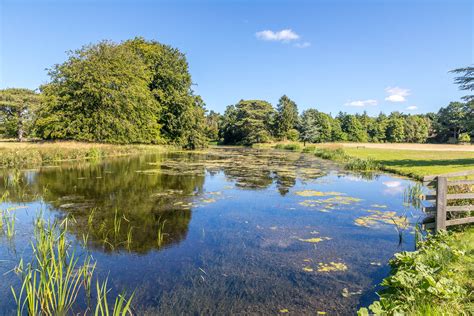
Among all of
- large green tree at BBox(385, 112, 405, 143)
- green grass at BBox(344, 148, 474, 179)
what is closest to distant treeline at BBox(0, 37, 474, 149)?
green grass at BBox(344, 148, 474, 179)

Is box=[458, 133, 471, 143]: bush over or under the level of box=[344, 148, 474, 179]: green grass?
over

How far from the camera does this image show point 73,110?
112 ft

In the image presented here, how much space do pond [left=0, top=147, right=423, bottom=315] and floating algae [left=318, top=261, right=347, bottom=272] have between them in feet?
0.07

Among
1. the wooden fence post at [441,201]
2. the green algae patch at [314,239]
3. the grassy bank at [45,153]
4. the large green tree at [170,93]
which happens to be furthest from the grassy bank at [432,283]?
the large green tree at [170,93]

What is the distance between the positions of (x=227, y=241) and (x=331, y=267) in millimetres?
2634

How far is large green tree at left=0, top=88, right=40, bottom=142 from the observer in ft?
A: 148

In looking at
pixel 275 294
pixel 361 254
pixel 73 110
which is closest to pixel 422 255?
pixel 361 254

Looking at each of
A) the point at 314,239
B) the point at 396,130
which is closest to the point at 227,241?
the point at 314,239

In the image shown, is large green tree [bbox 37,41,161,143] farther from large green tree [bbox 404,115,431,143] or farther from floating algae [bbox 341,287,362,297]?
large green tree [bbox 404,115,431,143]

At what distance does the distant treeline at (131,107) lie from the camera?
3341 cm

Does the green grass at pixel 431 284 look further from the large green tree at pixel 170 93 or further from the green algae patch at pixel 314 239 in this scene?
the large green tree at pixel 170 93

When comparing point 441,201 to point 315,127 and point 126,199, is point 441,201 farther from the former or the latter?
point 315,127

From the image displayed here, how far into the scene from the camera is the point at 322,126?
84.9 meters

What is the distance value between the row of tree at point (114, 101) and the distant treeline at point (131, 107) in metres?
0.10
